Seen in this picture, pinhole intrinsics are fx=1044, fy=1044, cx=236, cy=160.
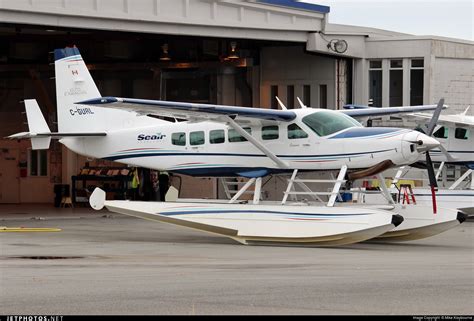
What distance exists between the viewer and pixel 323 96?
108 feet

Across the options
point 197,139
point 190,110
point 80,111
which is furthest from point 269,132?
point 80,111

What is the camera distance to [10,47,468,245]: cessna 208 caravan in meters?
18.7

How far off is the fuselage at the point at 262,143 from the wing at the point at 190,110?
48 cm

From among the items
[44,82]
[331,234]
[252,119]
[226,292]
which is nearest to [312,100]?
[44,82]

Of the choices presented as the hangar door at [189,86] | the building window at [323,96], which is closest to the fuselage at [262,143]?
the building window at [323,96]

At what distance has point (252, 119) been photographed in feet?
68.1

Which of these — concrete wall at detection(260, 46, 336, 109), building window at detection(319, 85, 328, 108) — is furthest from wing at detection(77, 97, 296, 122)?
building window at detection(319, 85, 328, 108)

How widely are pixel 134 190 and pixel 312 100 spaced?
628 centimetres

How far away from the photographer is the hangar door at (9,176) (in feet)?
121

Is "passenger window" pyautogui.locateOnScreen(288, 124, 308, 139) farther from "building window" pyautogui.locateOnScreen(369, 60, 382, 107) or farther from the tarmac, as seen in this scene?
"building window" pyautogui.locateOnScreen(369, 60, 382, 107)

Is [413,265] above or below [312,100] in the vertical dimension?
below

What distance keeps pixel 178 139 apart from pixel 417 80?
12.9 m

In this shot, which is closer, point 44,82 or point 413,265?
point 413,265

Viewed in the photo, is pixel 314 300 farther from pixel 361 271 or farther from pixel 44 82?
pixel 44 82
